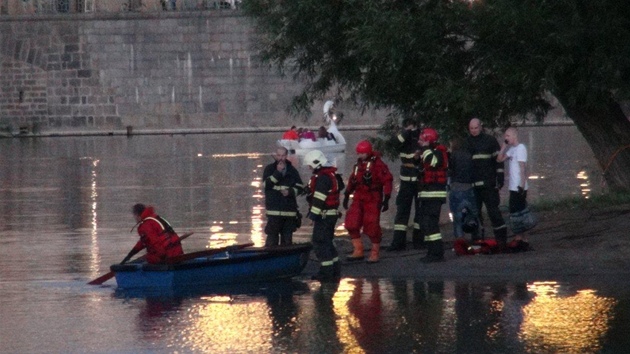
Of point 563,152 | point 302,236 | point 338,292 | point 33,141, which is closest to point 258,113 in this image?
point 33,141

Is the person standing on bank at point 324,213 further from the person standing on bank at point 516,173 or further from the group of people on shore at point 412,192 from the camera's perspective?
the person standing on bank at point 516,173

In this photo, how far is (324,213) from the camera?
14172 mm

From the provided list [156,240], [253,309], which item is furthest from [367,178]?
[253,309]

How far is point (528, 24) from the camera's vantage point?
16.0 metres

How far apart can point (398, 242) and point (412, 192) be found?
2.09ft

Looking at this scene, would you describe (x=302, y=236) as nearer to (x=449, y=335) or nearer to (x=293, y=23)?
(x=293, y=23)

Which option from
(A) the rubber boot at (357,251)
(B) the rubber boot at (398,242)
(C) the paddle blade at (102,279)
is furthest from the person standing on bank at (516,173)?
(C) the paddle blade at (102,279)

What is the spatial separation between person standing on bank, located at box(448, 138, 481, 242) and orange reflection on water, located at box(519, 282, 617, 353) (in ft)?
8.14

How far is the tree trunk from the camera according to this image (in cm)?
1853

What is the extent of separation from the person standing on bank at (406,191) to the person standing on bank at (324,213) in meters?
1.33

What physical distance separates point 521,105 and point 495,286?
501 centimetres

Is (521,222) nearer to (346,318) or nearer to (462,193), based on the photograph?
(462,193)

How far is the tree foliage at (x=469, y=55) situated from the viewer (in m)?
16.0

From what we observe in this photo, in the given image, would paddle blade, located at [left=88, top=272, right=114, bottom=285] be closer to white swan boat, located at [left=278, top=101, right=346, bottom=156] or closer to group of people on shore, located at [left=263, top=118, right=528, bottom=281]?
group of people on shore, located at [left=263, top=118, right=528, bottom=281]
